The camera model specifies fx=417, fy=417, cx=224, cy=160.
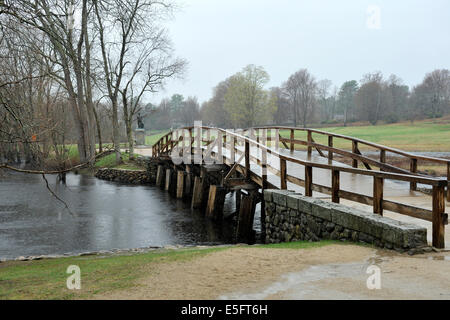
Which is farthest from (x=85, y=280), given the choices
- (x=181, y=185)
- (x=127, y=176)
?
(x=127, y=176)

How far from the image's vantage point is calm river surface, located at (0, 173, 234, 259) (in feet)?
38.3

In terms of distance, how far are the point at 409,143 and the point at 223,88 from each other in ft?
165

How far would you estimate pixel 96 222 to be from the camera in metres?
14.7

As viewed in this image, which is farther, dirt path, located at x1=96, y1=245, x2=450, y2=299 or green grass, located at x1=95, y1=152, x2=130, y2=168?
green grass, located at x1=95, y1=152, x2=130, y2=168

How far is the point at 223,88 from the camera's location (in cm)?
8294

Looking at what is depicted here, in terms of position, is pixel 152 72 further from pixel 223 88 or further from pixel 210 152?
pixel 223 88

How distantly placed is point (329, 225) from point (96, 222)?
9.87 meters

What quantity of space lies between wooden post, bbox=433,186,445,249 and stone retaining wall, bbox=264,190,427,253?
181 millimetres

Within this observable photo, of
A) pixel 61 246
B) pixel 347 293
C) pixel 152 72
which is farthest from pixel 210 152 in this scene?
pixel 152 72

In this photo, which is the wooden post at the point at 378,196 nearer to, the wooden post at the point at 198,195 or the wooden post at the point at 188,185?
the wooden post at the point at 198,195

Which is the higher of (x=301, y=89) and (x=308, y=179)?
(x=301, y=89)

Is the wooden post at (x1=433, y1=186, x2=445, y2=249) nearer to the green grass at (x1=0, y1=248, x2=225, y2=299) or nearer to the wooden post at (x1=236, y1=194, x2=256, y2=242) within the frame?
the green grass at (x1=0, y1=248, x2=225, y2=299)

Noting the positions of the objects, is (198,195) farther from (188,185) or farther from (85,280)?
(85,280)

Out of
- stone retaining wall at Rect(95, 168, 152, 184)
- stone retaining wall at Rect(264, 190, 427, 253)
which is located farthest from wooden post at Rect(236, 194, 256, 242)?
stone retaining wall at Rect(95, 168, 152, 184)
